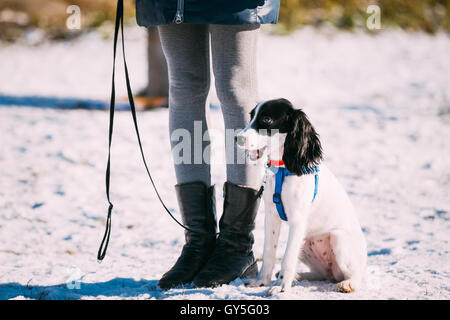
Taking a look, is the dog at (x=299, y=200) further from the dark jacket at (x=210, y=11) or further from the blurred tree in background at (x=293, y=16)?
the blurred tree in background at (x=293, y=16)

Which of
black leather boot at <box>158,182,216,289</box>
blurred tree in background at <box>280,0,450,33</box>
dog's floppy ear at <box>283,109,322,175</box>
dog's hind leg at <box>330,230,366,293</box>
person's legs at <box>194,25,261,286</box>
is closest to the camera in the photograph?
dog's floppy ear at <box>283,109,322,175</box>

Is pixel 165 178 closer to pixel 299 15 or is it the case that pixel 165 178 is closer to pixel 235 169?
pixel 235 169

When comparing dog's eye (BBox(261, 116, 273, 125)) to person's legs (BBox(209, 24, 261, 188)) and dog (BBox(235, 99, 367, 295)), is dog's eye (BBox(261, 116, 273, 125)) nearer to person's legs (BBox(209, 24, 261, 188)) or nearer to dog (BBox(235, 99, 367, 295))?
dog (BBox(235, 99, 367, 295))

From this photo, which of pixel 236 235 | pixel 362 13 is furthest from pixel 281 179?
pixel 362 13

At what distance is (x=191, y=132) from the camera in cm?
257

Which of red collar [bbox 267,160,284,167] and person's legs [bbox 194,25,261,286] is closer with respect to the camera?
red collar [bbox 267,160,284,167]

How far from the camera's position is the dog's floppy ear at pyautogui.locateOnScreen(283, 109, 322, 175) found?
222cm

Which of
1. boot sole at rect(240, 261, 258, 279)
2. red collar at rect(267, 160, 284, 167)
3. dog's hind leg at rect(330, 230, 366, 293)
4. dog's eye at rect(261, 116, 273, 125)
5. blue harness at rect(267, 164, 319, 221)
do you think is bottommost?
boot sole at rect(240, 261, 258, 279)

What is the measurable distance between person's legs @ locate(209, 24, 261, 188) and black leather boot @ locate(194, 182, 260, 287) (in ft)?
0.22

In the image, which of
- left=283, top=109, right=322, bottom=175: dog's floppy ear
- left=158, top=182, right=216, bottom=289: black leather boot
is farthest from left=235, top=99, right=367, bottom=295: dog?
left=158, top=182, right=216, bottom=289: black leather boot

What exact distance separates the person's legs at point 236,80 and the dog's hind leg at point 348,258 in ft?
1.69

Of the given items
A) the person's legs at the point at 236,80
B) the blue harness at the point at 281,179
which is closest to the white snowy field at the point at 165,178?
the blue harness at the point at 281,179

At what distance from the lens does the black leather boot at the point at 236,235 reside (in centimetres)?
248
